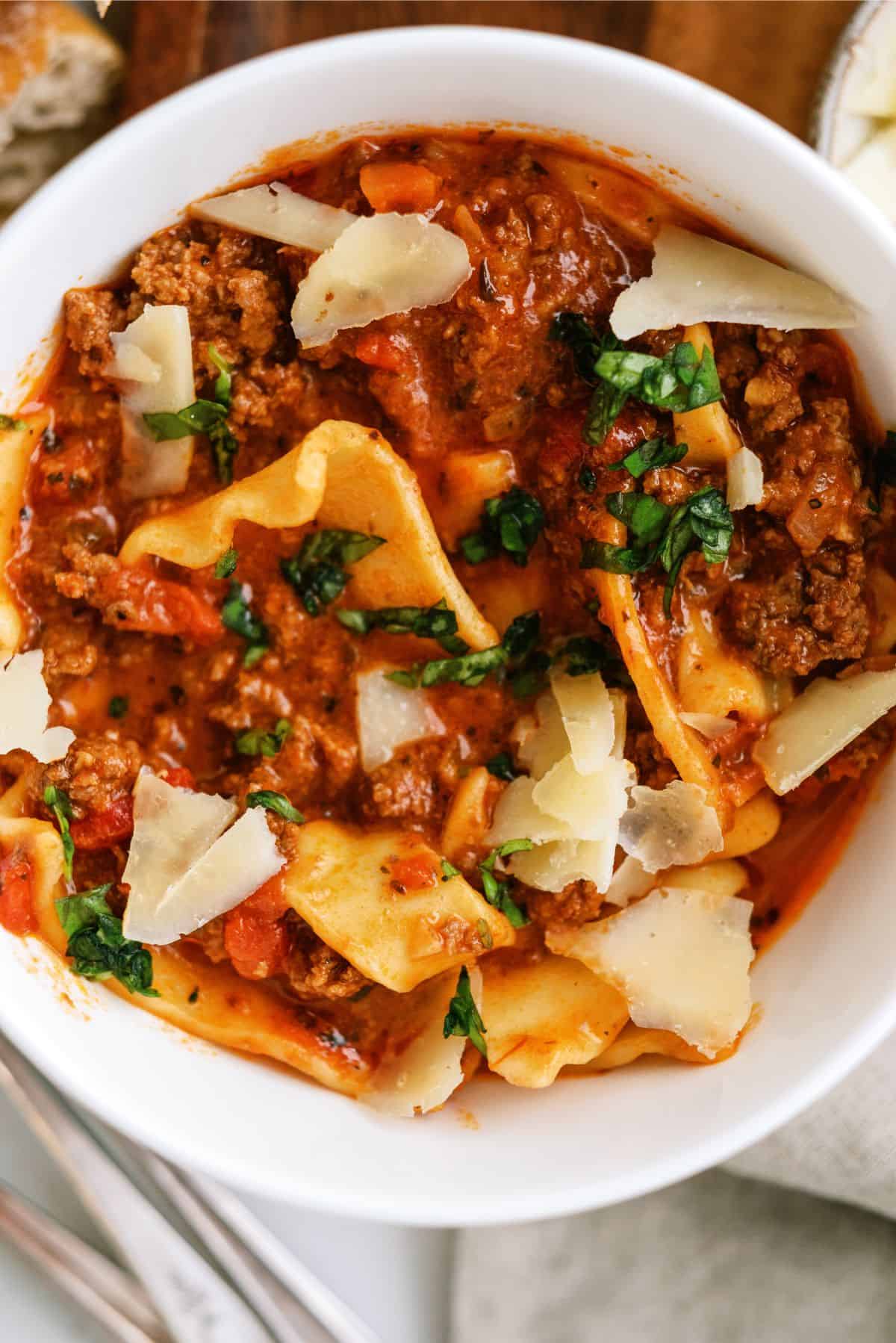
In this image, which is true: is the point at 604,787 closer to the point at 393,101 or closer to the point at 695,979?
the point at 695,979

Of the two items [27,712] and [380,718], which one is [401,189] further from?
[27,712]

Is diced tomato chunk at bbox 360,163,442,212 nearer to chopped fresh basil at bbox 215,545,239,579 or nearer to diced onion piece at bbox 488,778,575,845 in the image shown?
chopped fresh basil at bbox 215,545,239,579

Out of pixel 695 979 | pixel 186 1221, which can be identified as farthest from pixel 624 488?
pixel 186 1221

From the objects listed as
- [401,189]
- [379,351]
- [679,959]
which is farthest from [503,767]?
[401,189]

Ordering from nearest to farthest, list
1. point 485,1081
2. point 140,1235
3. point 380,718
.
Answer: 1. point 380,718
2. point 485,1081
3. point 140,1235

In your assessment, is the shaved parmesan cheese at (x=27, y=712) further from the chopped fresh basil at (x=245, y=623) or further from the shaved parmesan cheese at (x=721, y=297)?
the shaved parmesan cheese at (x=721, y=297)

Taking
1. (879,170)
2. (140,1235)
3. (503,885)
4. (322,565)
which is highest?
(879,170)

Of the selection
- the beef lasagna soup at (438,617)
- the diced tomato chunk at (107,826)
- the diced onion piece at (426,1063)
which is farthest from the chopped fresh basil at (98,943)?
the diced onion piece at (426,1063)

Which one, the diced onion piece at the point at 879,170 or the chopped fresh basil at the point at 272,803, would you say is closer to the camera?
the chopped fresh basil at the point at 272,803
